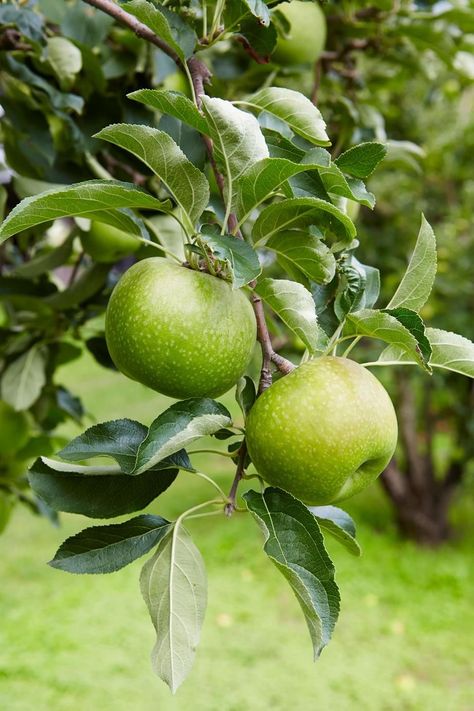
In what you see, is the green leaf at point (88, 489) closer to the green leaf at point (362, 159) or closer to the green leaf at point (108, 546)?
the green leaf at point (108, 546)

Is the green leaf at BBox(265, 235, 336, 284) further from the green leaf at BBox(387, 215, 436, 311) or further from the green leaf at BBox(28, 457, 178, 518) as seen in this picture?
the green leaf at BBox(28, 457, 178, 518)

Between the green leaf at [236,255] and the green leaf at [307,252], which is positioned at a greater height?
the green leaf at [236,255]

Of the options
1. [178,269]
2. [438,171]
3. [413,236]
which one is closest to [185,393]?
[178,269]

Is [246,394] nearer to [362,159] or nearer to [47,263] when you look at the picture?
[362,159]

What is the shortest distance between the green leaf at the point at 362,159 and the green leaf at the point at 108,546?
1.02 feet

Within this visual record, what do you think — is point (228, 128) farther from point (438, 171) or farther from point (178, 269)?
point (438, 171)

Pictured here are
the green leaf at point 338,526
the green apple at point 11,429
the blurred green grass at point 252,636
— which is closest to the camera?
the green leaf at point 338,526

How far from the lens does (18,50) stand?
2.96 feet

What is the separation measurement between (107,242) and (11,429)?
1.45 feet

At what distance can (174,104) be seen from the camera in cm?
53

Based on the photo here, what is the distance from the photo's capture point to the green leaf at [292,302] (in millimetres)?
544

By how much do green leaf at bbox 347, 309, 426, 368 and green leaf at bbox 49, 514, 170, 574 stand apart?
0.23m

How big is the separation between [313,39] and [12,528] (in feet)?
11.4

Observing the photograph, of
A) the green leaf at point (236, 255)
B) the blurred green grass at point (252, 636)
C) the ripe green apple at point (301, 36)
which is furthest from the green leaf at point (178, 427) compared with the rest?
the blurred green grass at point (252, 636)
